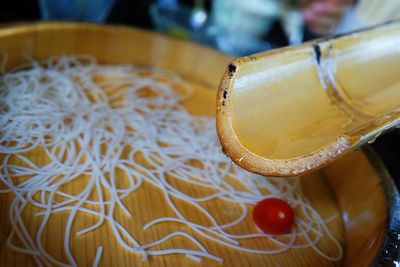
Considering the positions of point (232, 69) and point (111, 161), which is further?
point (111, 161)

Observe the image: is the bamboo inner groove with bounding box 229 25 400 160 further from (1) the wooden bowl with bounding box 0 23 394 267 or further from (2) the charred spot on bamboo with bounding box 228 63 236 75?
(1) the wooden bowl with bounding box 0 23 394 267

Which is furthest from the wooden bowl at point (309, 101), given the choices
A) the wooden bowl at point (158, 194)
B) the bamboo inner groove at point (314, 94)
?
the wooden bowl at point (158, 194)

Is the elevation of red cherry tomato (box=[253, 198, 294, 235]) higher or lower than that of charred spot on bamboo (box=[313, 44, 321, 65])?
lower

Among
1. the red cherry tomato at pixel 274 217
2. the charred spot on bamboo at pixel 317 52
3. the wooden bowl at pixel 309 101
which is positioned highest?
the charred spot on bamboo at pixel 317 52

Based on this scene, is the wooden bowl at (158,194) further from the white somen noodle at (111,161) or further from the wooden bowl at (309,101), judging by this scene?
the wooden bowl at (309,101)

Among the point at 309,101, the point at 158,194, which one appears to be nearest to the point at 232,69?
the point at 309,101

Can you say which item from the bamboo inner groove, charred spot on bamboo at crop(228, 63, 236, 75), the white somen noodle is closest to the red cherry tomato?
the white somen noodle

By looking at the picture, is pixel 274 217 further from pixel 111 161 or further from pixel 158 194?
pixel 111 161
